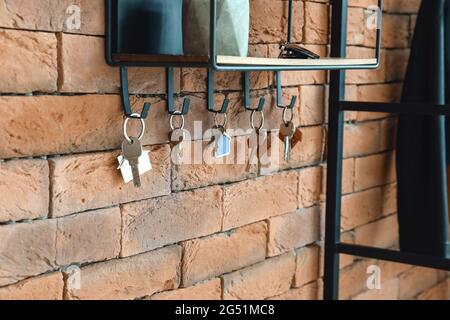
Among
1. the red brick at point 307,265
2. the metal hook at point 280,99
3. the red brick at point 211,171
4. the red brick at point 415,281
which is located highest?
the metal hook at point 280,99

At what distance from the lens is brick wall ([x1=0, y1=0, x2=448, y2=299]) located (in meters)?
1.16

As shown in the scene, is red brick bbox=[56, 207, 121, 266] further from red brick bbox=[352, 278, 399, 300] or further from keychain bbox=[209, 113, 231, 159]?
red brick bbox=[352, 278, 399, 300]

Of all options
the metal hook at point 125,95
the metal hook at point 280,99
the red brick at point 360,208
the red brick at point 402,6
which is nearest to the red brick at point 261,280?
the red brick at point 360,208

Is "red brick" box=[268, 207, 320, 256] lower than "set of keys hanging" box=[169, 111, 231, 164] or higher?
lower

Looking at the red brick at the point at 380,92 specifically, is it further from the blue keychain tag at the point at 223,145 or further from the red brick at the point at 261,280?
the blue keychain tag at the point at 223,145

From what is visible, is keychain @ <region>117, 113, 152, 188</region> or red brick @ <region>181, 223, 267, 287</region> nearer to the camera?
keychain @ <region>117, 113, 152, 188</region>

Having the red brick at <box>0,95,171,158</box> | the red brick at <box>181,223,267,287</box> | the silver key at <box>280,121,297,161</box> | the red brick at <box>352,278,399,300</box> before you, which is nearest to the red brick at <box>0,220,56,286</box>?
the red brick at <box>0,95,171,158</box>

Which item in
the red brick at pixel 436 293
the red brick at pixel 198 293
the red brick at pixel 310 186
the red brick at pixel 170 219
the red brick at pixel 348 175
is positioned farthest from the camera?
the red brick at pixel 436 293

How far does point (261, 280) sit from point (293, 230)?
0.15 metres

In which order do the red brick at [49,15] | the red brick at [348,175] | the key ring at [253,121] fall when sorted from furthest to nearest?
1. the red brick at [348,175]
2. the key ring at [253,121]
3. the red brick at [49,15]

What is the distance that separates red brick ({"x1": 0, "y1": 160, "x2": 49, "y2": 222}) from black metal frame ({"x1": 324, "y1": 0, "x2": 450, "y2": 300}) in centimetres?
81

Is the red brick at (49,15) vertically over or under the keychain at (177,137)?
over

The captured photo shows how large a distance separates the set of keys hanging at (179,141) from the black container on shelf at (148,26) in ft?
0.39

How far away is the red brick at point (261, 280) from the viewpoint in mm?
1609
